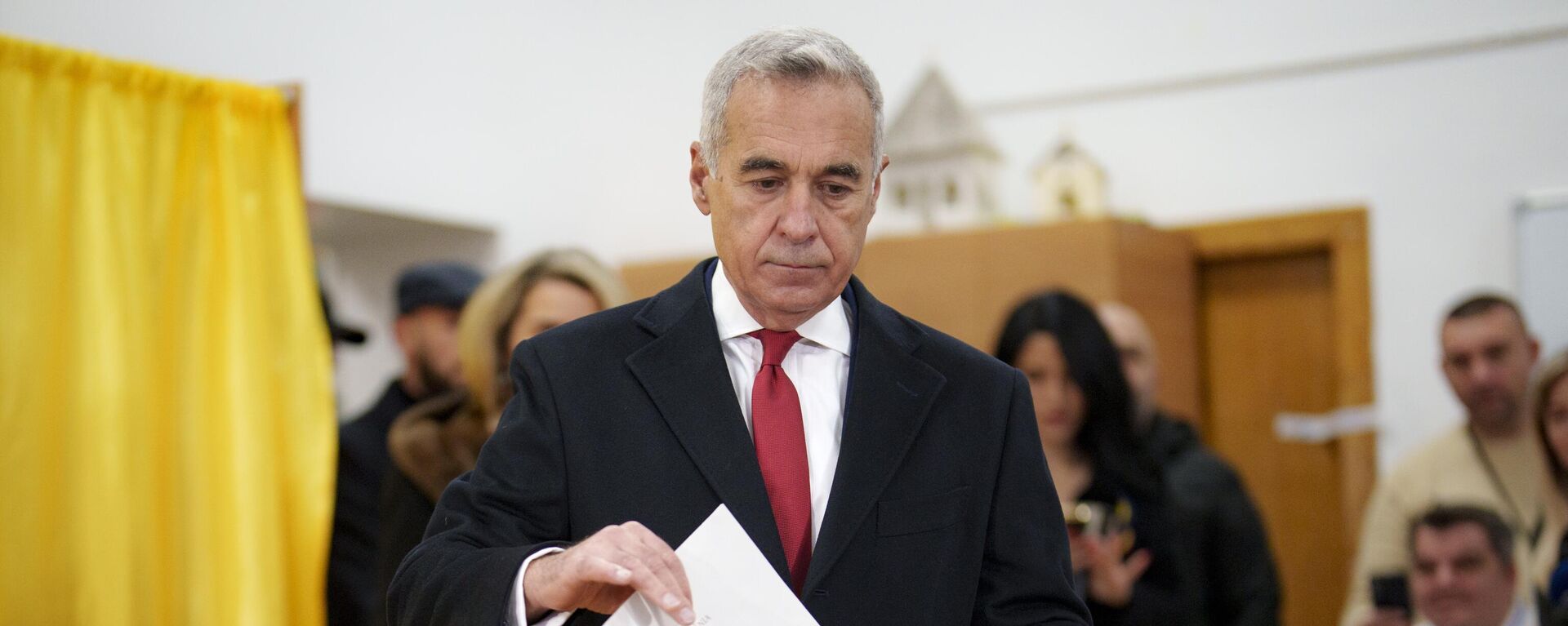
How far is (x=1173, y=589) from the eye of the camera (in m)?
2.50

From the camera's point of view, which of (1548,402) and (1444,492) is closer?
(1548,402)

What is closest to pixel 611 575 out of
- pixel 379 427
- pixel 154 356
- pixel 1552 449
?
pixel 154 356

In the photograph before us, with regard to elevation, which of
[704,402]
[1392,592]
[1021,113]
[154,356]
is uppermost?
[1021,113]

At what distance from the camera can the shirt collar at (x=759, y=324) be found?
122 cm

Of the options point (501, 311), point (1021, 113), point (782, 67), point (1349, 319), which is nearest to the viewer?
point (782, 67)

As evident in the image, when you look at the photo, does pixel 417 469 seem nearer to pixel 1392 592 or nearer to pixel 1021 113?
pixel 1392 592

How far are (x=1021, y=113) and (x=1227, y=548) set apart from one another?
2.99 metres

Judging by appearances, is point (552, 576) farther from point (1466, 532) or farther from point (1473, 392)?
point (1473, 392)

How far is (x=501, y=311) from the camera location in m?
2.44

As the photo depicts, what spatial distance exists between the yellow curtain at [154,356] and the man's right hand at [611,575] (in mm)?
1482

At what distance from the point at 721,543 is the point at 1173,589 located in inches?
65.7

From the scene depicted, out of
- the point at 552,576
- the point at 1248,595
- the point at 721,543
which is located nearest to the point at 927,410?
the point at 721,543

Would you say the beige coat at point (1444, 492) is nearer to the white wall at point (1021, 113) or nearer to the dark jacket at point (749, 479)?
the white wall at point (1021, 113)

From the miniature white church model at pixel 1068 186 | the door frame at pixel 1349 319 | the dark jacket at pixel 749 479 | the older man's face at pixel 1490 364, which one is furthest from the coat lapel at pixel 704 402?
the door frame at pixel 1349 319
